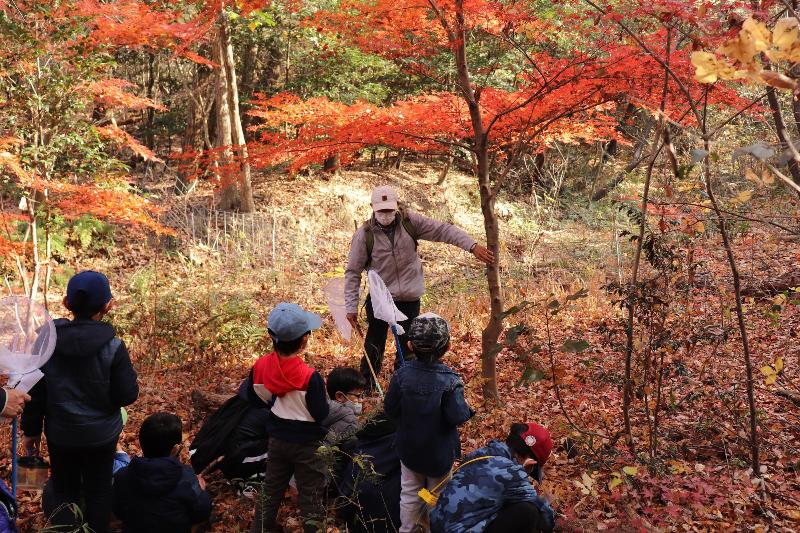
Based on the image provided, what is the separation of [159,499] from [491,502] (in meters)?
1.77

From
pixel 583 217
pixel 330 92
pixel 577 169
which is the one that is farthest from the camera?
pixel 577 169

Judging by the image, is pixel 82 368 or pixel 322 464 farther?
pixel 322 464

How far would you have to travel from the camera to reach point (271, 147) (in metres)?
6.43

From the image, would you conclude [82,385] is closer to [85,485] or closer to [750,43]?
[85,485]

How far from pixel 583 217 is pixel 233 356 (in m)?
12.5

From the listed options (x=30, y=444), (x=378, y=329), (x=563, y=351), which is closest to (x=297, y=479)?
(x=30, y=444)

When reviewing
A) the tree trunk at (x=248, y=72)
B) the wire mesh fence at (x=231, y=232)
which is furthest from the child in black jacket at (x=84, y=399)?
the tree trunk at (x=248, y=72)

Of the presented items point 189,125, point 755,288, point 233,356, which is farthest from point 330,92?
point 755,288

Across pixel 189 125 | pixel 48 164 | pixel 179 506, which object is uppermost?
pixel 189 125

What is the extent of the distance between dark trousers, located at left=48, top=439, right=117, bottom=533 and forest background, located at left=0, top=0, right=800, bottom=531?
937 mm

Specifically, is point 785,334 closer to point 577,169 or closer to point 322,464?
point 322,464

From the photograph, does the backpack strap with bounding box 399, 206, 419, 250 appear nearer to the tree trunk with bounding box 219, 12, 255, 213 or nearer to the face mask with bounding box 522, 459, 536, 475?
the face mask with bounding box 522, 459, 536, 475

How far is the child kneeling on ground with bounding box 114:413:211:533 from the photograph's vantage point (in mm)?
3365

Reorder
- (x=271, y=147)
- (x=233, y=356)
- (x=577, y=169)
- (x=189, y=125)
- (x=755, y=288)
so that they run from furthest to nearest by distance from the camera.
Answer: (x=577, y=169), (x=189, y=125), (x=755, y=288), (x=233, y=356), (x=271, y=147)
